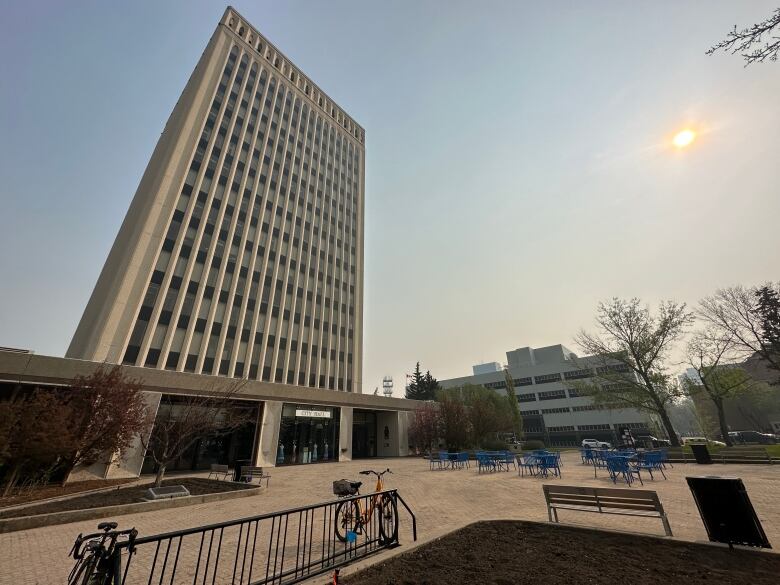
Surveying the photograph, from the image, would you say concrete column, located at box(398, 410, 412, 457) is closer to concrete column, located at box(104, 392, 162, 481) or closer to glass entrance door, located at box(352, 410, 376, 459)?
glass entrance door, located at box(352, 410, 376, 459)

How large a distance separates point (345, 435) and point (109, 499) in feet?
66.7

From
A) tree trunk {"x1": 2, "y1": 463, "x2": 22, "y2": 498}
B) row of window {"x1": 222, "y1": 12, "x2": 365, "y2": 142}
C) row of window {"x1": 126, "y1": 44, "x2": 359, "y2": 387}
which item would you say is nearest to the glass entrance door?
row of window {"x1": 126, "y1": 44, "x2": 359, "y2": 387}

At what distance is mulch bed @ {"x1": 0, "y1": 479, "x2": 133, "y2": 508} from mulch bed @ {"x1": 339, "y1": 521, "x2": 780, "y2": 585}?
13696 millimetres

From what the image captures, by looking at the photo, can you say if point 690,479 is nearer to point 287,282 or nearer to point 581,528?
point 581,528

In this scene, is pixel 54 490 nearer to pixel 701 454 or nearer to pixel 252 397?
pixel 252 397

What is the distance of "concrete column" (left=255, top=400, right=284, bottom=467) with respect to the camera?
23.9 metres

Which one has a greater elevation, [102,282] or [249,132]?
[249,132]

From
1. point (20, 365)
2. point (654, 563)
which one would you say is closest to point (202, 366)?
point (20, 365)

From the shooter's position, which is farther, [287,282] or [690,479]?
[287,282]

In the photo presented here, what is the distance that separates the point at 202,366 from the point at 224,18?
154 ft

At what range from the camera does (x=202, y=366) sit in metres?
31.0

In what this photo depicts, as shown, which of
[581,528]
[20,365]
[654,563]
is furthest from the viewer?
[20,365]

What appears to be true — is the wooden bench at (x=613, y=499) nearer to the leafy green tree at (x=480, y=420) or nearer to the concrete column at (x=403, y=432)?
the leafy green tree at (x=480, y=420)

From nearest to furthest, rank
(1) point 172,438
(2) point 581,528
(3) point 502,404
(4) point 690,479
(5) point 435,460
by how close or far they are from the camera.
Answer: (4) point 690,479
(2) point 581,528
(1) point 172,438
(5) point 435,460
(3) point 502,404
